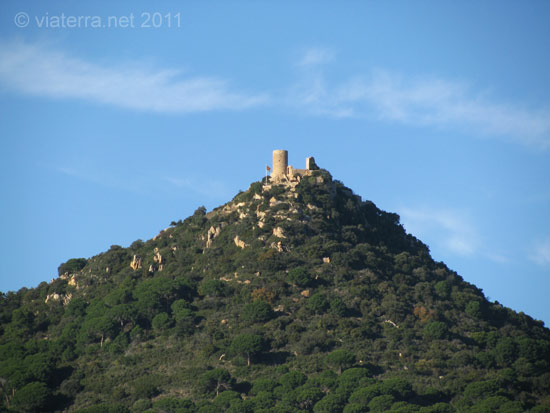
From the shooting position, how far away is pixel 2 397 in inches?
3900

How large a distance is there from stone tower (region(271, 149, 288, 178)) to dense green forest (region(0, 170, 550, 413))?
2.19 meters

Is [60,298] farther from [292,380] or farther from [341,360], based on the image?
[341,360]

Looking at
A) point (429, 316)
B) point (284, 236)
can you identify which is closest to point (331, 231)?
point (284, 236)

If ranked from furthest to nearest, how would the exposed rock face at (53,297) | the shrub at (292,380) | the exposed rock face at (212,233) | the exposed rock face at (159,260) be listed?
the exposed rock face at (212,233) → the exposed rock face at (159,260) → the exposed rock face at (53,297) → the shrub at (292,380)

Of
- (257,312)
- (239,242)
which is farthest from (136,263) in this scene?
(257,312)

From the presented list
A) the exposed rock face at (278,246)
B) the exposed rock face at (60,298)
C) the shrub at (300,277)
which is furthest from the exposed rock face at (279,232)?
the exposed rock face at (60,298)

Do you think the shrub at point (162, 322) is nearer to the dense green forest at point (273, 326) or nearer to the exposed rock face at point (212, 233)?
the dense green forest at point (273, 326)

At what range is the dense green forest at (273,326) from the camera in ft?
313

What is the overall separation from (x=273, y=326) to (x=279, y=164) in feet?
84.1

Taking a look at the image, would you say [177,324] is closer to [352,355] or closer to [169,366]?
[169,366]

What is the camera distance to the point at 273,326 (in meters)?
105

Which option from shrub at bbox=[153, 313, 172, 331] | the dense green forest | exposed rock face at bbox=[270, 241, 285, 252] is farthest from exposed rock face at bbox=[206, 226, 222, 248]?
shrub at bbox=[153, 313, 172, 331]

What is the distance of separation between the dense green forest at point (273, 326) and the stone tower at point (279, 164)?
219 centimetres

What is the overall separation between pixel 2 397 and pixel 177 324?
56.4 ft
